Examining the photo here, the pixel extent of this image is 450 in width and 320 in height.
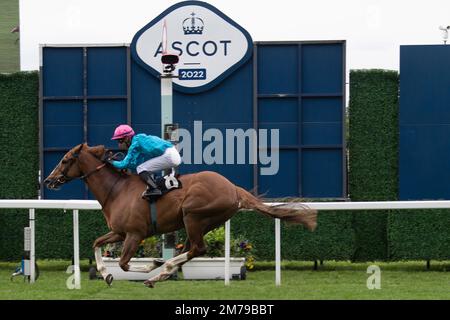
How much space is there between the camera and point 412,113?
11.5 metres

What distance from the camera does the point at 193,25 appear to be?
1162cm

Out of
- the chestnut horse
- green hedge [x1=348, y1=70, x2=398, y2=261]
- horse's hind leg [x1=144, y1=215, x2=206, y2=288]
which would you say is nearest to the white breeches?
the chestnut horse

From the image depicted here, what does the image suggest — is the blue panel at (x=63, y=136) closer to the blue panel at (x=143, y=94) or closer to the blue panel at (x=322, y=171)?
the blue panel at (x=143, y=94)

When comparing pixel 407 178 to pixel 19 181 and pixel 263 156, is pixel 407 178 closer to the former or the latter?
pixel 263 156

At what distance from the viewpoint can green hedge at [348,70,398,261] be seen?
11.7 m

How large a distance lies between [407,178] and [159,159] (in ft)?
12.4

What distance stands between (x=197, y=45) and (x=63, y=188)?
231cm

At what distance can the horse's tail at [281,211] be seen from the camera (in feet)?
28.9

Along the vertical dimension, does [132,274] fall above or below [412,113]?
below

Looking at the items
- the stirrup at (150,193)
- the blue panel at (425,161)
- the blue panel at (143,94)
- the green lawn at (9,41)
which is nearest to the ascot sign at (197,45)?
the blue panel at (143,94)

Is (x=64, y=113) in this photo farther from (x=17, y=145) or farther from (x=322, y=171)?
(x=322, y=171)

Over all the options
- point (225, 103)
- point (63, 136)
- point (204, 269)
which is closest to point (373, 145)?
point (225, 103)

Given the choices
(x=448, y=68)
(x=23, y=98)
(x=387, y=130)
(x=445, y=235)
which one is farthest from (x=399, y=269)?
(x=23, y=98)

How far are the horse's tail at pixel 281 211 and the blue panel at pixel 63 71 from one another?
3672 millimetres
